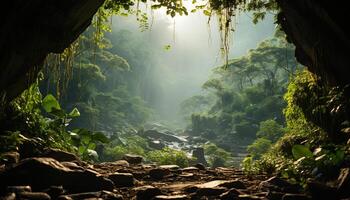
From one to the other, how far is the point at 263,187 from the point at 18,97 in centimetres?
493

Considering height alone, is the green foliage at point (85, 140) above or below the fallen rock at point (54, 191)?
above

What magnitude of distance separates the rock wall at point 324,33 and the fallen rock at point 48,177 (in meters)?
3.93

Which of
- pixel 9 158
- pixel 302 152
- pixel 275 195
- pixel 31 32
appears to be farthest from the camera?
pixel 302 152

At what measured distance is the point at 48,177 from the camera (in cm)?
480

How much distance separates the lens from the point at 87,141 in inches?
363

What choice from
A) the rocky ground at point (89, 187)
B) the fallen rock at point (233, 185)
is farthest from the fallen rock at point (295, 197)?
the fallen rock at point (233, 185)

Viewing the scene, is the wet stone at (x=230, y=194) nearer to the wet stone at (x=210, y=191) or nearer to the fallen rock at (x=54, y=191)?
the wet stone at (x=210, y=191)

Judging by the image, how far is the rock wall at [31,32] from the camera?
15.8 ft

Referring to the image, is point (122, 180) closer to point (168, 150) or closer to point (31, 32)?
point (31, 32)

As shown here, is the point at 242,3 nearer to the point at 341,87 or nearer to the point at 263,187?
the point at 341,87

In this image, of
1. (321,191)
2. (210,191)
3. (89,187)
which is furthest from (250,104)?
(321,191)

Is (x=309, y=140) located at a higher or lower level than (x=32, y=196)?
higher

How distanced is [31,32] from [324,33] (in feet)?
14.8

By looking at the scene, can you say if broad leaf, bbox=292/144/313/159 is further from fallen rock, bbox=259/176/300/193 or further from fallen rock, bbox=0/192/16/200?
fallen rock, bbox=0/192/16/200
